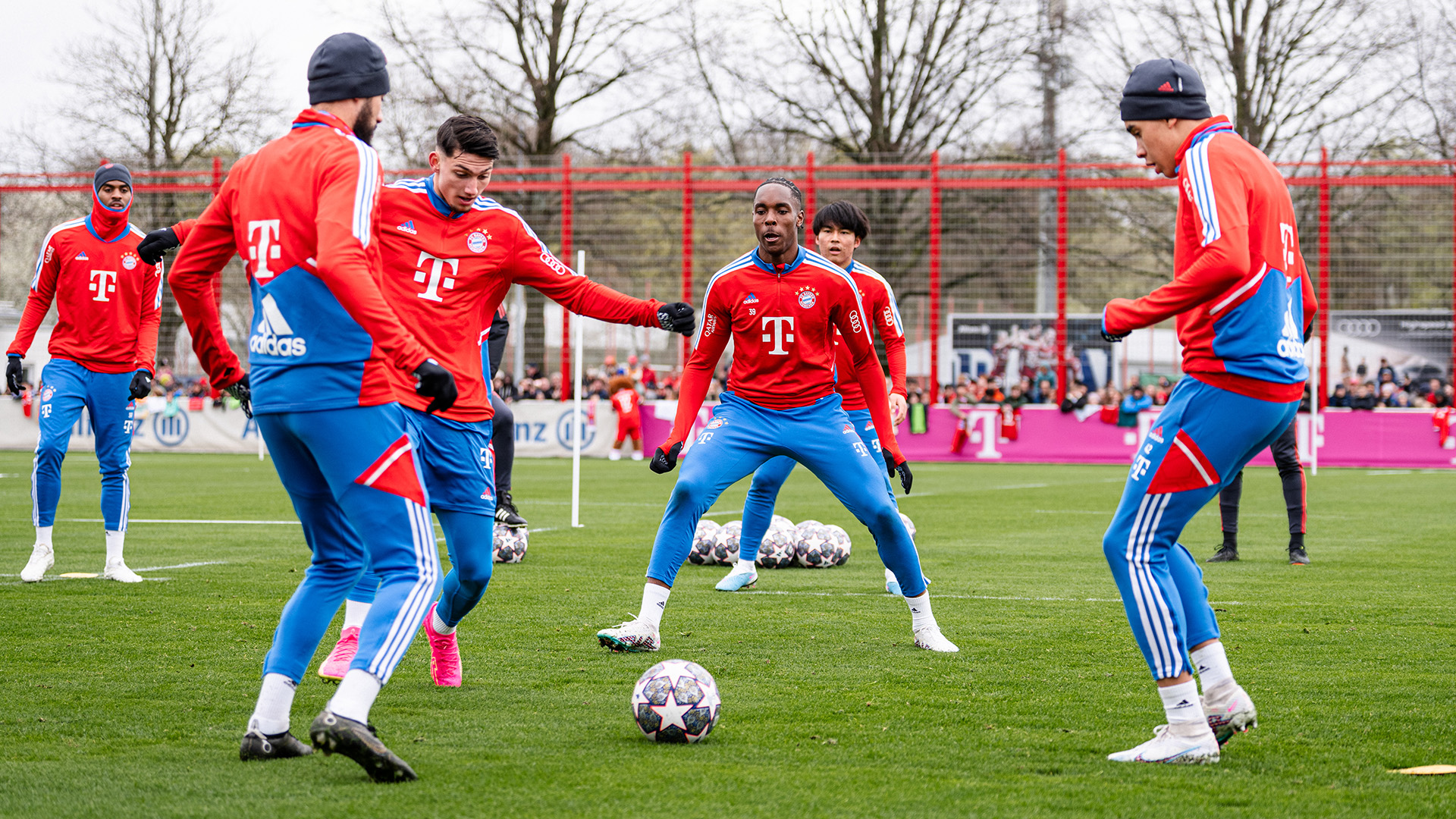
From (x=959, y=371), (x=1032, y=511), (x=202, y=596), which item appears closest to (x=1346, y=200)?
(x=959, y=371)

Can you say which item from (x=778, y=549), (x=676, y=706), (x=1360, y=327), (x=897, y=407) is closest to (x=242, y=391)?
(x=676, y=706)

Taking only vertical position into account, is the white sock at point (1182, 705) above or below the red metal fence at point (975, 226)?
below

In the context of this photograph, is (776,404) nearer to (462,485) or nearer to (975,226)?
(462,485)

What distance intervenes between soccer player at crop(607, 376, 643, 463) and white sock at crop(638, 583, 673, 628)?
A: 65.8 feet

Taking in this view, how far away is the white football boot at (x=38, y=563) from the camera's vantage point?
28.5 feet

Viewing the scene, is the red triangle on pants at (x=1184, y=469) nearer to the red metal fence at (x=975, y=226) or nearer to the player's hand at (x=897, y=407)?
the player's hand at (x=897, y=407)

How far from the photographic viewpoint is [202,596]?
8156mm

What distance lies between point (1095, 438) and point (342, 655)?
72.1 ft

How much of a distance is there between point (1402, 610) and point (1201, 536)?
4899mm

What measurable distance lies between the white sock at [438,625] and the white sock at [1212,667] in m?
2.66

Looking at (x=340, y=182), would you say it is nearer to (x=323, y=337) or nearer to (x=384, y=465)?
(x=323, y=337)

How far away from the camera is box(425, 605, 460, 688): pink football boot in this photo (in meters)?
5.64

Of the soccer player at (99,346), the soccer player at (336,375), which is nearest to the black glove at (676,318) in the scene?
the soccer player at (336,375)

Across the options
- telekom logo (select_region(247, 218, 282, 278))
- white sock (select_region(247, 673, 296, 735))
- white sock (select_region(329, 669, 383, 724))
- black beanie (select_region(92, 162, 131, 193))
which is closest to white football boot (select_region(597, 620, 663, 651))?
white sock (select_region(247, 673, 296, 735))
